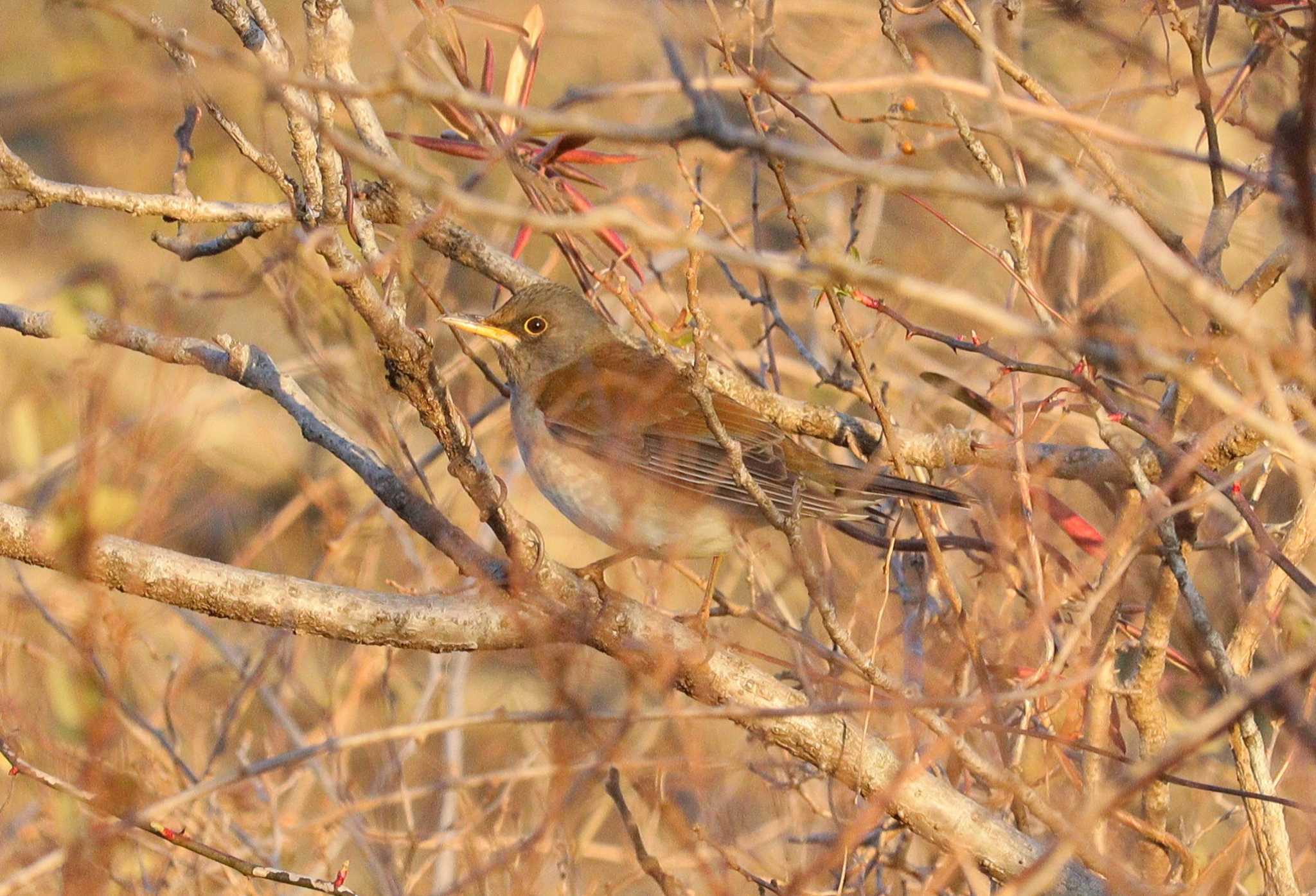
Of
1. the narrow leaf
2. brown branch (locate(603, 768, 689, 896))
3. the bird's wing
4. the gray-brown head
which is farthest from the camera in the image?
the gray-brown head

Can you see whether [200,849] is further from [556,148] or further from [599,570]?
[556,148]

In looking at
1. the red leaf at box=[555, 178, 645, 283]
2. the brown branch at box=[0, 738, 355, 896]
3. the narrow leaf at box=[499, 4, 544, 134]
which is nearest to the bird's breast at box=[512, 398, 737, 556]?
the red leaf at box=[555, 178, 645, 283]

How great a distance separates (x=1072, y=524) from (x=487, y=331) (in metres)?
2.30

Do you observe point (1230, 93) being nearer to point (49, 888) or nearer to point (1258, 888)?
point (1258, 888)

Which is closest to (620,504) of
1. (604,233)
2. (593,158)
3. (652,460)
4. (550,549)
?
(652,460)

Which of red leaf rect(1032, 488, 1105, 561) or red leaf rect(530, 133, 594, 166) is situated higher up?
red leaf rect(530, 133, 594, 166)

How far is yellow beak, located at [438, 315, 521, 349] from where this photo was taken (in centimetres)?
487

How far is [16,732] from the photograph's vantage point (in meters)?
3.50

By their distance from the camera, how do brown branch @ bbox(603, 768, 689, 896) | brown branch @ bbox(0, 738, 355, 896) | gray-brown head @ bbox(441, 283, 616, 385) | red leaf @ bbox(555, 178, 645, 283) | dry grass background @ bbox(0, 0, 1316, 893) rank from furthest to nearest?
1. gray-brown head @ bbox(441, 283, 616, 385)
2. red leaf @ bbox(555, 178, 645, 283)
3. brown branch @ bbox(603, 768, 689, 896)
4. dry grass background @ bbox(0, 0, 1316, 893)
5. brown branch @ bbox(0, 738, 355, 896)

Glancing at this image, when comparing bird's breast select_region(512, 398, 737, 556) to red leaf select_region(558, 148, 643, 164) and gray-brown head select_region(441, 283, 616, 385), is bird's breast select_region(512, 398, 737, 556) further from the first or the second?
red leaf select_region(558, 148, 643, 164)

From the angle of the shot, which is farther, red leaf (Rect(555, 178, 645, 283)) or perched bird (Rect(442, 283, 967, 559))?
perched bird (Rect(442, 283, 967, 559))

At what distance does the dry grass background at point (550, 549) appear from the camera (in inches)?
113

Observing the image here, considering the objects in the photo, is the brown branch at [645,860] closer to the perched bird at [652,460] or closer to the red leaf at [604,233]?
the perched bird at [652,460]

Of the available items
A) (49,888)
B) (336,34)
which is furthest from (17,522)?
(49,888)
